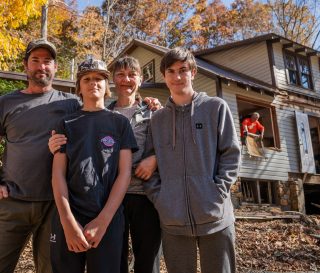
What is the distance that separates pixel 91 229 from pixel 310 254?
5371mm

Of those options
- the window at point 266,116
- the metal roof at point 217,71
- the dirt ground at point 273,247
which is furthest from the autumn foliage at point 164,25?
the dirt ground at point 273,247

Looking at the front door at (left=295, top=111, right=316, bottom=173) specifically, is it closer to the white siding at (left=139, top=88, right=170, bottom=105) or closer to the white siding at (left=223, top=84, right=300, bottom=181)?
the white siding at (left=223, top=84, right=300, bottom=181)

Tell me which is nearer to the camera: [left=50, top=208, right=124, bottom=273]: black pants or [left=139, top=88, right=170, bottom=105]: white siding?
[left=50, top=208, right=124, bottom=273]: black pants

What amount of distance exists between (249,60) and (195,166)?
14609 millimetres

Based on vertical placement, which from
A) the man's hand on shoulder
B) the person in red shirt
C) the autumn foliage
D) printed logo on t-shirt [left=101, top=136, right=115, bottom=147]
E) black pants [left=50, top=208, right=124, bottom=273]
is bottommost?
black pants [left=50, top=208, right=124, bottom=273]

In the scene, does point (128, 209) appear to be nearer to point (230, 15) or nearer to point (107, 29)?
point (107, 29)

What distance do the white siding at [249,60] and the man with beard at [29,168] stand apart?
13.7 m

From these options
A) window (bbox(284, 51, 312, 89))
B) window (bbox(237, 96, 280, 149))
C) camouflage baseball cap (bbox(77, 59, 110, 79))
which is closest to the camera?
camouflage baseball cap (bbox(77, 59, 110, 79))

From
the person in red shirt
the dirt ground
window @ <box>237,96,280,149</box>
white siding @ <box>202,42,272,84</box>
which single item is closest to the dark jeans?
the dirt ground

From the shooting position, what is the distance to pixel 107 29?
920 inches

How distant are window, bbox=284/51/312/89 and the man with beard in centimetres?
1466

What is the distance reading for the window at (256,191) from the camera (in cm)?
1331

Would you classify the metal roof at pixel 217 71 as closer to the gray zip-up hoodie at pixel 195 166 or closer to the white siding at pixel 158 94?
the white siding at pixel 158 94

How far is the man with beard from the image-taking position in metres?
2.75
